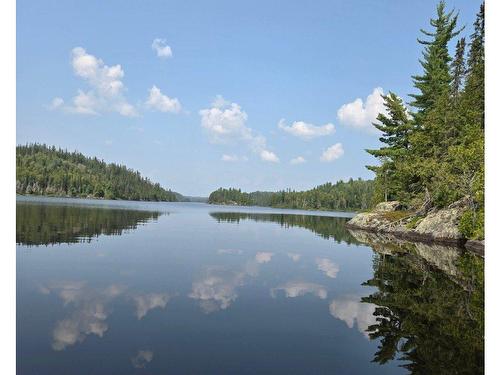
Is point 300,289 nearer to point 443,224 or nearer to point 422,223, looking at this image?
point 443,224

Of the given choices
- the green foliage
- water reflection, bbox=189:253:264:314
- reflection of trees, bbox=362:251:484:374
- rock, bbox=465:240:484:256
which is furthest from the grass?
water reflection, bbox=189:253:264:314

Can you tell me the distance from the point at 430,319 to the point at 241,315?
24.7ft

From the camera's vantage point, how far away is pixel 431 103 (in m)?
64.4

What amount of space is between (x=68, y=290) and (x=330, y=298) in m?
12.5

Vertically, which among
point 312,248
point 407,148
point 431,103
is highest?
point 431,103

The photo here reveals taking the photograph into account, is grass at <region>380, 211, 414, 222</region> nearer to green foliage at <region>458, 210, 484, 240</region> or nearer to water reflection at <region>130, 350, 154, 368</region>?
green foliage at <region>458, 210, 484, 240</region>

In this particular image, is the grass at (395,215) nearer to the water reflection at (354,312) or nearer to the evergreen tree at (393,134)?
the evergreen tree at (393,134)

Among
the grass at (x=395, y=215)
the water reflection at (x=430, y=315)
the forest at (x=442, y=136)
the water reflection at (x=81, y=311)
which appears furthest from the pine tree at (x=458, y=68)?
the water reflection at (x=81, y=311)

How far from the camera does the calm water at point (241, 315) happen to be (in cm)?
1040

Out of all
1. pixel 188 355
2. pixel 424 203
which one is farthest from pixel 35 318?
pixel 424 203

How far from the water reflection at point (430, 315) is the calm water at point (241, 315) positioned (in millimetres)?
61

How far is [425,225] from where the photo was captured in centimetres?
4738

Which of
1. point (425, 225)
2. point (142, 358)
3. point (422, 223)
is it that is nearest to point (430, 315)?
point (142, 358)
